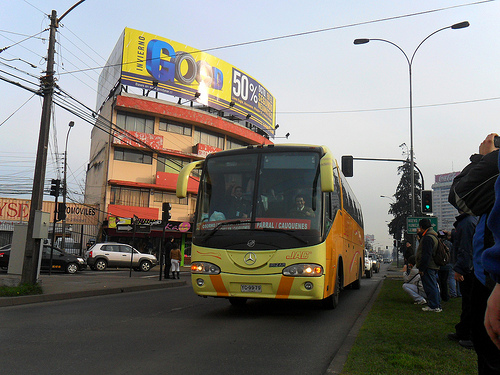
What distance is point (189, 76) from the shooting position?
135 feet

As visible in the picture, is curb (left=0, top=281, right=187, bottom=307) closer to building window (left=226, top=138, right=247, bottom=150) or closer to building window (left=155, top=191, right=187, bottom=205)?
building window (left=155, top=191, right=187, bottom=205)

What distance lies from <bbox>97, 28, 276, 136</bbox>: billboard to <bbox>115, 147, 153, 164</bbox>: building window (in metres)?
5.27

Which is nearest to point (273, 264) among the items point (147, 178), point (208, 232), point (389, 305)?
point (208, 232)

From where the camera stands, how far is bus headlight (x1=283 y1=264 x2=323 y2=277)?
7.72m

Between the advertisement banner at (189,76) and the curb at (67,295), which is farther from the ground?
the advertisement banner at (189,76)

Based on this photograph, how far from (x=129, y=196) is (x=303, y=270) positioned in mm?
32224

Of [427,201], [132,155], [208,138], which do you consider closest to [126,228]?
[427,201]

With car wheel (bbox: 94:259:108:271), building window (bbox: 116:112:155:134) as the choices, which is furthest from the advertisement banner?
car wheel (bbox: 94:259:108:271)

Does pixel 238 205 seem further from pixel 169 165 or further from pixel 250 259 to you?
pixel 169 165

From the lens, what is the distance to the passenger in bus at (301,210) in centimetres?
810

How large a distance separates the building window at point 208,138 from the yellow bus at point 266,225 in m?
33.8

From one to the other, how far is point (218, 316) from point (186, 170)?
2.75 m

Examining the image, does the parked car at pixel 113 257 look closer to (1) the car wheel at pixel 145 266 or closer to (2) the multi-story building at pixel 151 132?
(1) the car wheel at pixel 145 266

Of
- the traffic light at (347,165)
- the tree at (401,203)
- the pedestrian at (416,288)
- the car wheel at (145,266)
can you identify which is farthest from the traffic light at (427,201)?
the tree at (401,203)
